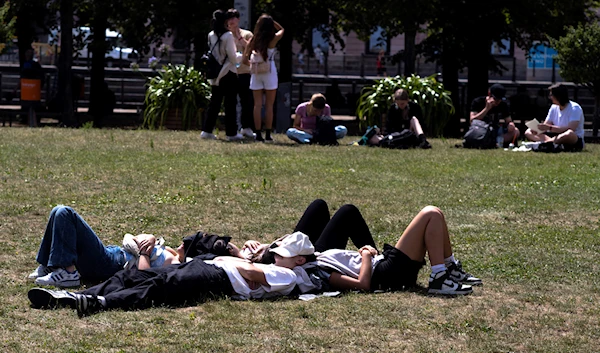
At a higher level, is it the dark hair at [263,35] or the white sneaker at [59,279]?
the dark hair at [263,35]

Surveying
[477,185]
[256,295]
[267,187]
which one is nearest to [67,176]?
[267,187]

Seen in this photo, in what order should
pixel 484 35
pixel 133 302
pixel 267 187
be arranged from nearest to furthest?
pixel 133 302 → pixel 267 187 → pixel 484 35

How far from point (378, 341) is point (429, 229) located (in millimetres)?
1510

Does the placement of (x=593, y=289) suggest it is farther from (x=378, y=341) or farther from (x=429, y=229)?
(x=378, y=341)

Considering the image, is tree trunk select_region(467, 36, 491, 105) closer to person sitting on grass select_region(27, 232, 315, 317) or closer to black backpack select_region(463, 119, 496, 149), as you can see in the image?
black backpack select_region(463, 119, 496, 149)

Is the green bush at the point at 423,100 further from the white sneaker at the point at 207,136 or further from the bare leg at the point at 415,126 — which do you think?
the white sneaker at the point at 207,136

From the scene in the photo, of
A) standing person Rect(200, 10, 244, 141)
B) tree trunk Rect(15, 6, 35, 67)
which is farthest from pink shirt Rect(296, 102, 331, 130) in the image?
tree trunk Rect(15, 6, 35, 67)

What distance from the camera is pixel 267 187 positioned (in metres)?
12.4

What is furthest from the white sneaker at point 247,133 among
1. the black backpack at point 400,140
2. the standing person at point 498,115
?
the standing person at point 498,115

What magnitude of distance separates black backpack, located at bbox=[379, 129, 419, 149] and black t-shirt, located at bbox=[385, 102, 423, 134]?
198 mm

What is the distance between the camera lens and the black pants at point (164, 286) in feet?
22.4

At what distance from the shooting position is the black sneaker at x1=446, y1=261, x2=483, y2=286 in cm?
772

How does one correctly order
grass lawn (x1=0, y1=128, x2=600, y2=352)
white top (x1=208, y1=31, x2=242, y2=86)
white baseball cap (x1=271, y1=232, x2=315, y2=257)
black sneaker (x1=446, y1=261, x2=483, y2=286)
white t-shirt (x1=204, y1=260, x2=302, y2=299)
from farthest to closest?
white top (x1=208, y1=31, x2=242, y2=86)
black sneaker (x1=446, y1=261, x2=483, y2=286)
white baseball cap (x1=271, y1=232, x2=315, y2=257)
white t-shirt (x1=204, y1=260, x2=302, y2=299)
grass lawn (x1=0, y1=128, x2=600, y2=352)

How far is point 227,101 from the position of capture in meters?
17.3
